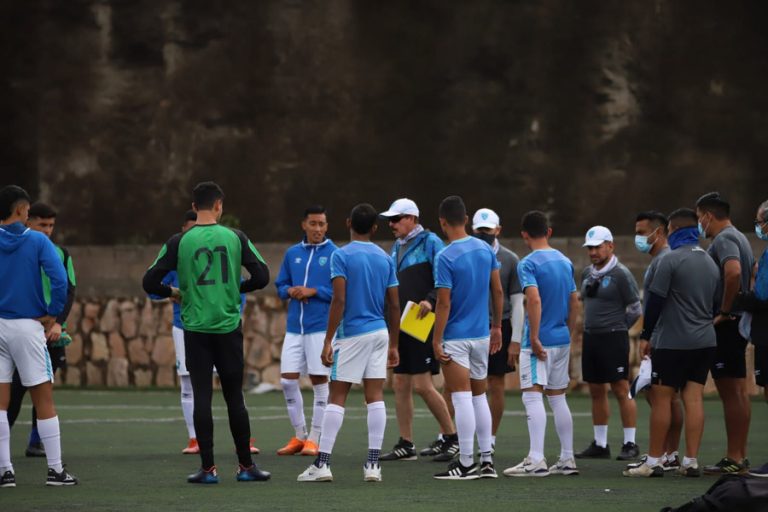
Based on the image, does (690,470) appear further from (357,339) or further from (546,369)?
(357,339)

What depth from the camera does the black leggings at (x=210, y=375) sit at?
10094 mm

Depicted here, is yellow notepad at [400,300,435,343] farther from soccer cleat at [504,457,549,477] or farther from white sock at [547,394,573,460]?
soccer cleat at [504,457,549,477]

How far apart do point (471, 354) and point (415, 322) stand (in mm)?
840

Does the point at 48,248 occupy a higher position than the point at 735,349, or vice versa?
the point at 48,248

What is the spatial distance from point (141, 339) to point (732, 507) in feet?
55.0

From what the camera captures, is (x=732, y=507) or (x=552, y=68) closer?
(x=732, y=507)

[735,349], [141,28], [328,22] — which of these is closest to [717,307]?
[735,349]

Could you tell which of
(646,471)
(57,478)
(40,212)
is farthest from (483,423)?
(40,212)

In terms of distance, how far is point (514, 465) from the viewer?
11.7 m

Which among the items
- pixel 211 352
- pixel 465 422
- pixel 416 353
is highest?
pixel 211 352

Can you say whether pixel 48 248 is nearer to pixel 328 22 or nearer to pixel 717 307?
pixel 717 307

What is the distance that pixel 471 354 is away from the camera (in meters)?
10.5

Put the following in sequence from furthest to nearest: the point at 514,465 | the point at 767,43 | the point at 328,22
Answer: the point at 328,22 < the point at 767,43 < the point at 514,465

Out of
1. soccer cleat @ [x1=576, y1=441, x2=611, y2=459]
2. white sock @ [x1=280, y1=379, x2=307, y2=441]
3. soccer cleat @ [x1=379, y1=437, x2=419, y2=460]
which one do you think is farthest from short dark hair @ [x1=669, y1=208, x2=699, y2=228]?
white sock @ [x1=280, y1=379, x2=307, y2=441]
